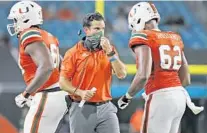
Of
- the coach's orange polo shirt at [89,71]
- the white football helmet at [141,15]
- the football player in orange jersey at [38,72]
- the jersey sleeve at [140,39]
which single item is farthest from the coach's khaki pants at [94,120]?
the white football helmet at [141,15]

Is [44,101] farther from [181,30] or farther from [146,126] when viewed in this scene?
[181,30]

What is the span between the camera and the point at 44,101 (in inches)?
204

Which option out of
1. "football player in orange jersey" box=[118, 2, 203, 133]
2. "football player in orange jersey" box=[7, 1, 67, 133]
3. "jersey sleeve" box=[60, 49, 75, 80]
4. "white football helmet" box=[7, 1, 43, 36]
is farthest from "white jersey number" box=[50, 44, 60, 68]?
"football player in orange jersey" box=[118, 2, 203, 133]

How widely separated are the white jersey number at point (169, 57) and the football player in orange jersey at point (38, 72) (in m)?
0.80

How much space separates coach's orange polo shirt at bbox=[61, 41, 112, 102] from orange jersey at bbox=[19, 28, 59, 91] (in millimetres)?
124

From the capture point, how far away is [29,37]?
510 cm

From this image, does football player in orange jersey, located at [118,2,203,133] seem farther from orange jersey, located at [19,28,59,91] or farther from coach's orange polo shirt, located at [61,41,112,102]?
orange jersey, located at [19,28,59,91]

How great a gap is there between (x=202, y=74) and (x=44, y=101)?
4004 millimetres

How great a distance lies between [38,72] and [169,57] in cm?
99

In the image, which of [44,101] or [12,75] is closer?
[44,101]

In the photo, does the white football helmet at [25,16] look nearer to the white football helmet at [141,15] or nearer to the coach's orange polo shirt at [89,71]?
the coach's orange polo shirt at [89,71]

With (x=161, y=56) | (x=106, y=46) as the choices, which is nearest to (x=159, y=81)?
(x=161, y=56)

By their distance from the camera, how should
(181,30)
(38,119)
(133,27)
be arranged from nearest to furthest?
(38,119), (133,27), (181,30)

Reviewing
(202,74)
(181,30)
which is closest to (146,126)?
(202,74)
